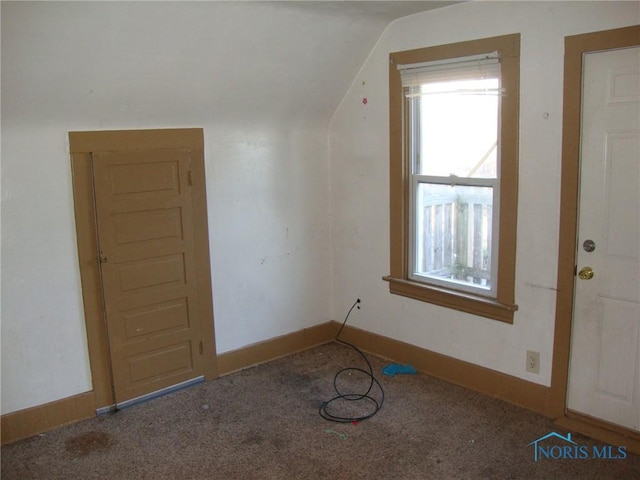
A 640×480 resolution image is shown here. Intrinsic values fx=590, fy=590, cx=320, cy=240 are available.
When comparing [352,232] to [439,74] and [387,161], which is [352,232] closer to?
[387,161]

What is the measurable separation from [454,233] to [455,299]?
1.34ft

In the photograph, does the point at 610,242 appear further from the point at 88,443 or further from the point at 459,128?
the point at 88,443

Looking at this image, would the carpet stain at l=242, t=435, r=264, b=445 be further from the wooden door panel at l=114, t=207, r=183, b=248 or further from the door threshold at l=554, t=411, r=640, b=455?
the door threshold at l=554, t=411, r=640, b=455

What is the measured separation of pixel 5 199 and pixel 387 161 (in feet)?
7.44

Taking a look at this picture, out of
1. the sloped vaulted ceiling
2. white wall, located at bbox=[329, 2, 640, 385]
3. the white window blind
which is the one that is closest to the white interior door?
white wall, located at bbox=[329, 2, 640, 385]

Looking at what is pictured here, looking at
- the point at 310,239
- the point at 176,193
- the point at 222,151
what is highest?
the point at 222,151

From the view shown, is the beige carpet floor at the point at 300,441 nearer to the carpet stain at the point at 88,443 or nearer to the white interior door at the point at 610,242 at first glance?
the carpet stain at the point at 88,443

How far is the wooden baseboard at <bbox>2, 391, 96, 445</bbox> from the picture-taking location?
3164mm

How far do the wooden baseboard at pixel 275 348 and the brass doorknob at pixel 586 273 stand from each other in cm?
197

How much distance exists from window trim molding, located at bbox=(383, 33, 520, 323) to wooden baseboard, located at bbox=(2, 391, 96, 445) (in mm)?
2043

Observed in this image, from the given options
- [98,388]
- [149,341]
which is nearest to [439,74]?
[149,341]

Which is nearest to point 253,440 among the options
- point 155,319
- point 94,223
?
point 155,319

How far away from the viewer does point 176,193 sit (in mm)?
3602

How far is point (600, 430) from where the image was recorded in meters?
3.03
